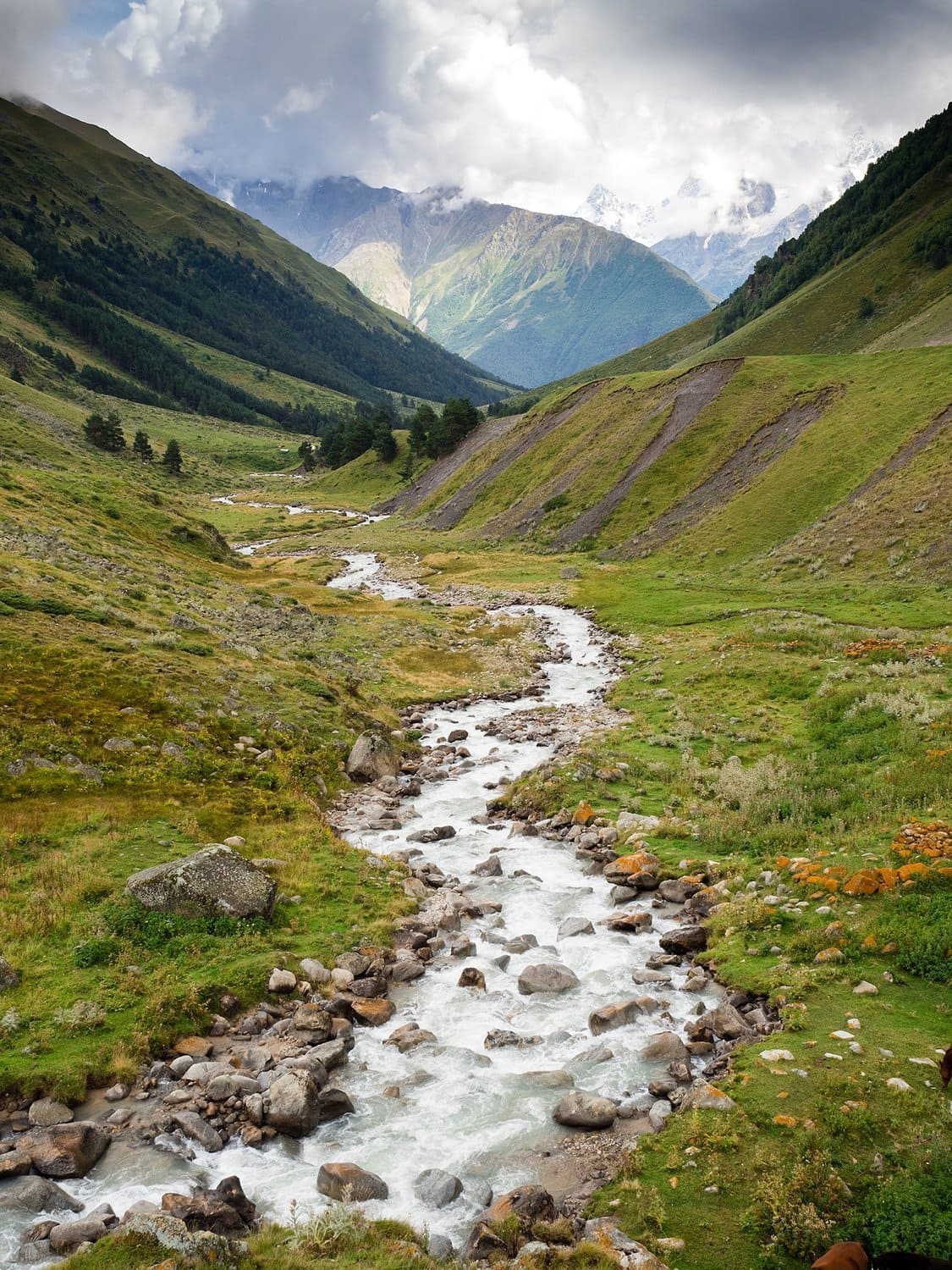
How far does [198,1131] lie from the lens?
10.8 metres

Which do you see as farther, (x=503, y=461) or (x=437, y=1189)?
(x=503, y=461)

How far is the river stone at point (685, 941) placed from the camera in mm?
15648

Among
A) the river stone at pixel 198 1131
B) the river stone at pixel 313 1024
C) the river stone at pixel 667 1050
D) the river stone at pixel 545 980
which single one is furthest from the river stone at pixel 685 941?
the river stone at pixel 198 1131

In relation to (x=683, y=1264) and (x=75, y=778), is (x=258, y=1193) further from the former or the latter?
(x=75, y=778)

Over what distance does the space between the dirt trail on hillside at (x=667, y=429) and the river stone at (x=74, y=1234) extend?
288ft

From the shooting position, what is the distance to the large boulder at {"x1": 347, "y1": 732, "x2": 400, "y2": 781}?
28078mm

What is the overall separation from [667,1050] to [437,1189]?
4.63 metres

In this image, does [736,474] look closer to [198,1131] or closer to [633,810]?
[633,810]

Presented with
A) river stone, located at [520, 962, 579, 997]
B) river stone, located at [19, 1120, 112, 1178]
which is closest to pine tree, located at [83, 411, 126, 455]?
river stone, located at [520, 962, 579, 997]

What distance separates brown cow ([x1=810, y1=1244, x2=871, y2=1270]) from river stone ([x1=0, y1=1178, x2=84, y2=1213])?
9.33 meters

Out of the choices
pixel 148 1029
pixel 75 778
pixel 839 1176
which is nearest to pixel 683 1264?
pixel 839 1176

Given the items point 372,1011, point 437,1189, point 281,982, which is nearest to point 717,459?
point 372,1011

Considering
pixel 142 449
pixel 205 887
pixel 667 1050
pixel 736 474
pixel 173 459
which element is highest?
pixel 736 474

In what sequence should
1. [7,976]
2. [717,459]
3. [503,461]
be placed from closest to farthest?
[7,976] < [717,459] < [503,461]
